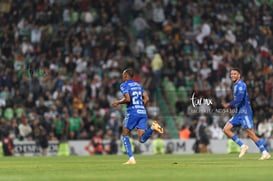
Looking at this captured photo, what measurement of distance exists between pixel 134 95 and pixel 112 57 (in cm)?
1734

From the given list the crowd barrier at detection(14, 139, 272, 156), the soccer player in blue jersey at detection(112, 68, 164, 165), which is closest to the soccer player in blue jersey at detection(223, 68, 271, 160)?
the soccer player in blue jersey at detection(112, 68, 164, 165)

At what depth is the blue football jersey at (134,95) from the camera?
24094 mm

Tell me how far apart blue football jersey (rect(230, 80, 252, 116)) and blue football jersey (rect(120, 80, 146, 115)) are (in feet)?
8.34

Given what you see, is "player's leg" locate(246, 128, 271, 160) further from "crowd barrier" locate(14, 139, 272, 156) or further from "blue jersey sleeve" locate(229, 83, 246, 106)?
"crowd barrier" locate(14, 139, 272, 156)

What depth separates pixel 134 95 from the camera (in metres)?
24.4

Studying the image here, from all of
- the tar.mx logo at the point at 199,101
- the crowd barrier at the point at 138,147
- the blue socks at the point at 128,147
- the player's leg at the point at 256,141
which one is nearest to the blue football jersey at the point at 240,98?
the player's leg at the point at 256,141

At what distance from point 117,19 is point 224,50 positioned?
5348mm

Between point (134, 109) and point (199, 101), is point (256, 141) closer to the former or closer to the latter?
point (134, 109)

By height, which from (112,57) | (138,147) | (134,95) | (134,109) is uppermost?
(112,57)

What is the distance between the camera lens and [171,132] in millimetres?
39125

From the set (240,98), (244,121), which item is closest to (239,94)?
(240,98)

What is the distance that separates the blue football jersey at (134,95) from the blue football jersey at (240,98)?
2.54 metres

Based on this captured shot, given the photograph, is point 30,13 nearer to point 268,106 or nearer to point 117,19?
point 117,19

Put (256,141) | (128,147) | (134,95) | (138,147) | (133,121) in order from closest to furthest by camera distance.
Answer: (128,147)
(134,95)
(133,121)
(256,141)
(138,147)
